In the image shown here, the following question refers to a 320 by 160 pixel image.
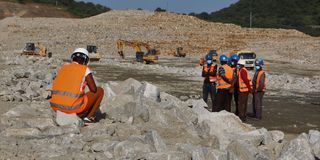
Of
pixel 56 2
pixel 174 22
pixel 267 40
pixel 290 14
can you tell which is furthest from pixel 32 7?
pixel 290 14

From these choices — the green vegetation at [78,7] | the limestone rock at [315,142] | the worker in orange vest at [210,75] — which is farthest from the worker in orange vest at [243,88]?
the green vegetation at [78,7]

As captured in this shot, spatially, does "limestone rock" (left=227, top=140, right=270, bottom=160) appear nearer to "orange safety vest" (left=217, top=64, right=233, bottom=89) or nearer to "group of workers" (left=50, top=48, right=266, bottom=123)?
"group of workers" (left=50, top=48, right=266, bottom=123)

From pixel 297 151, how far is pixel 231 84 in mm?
4434

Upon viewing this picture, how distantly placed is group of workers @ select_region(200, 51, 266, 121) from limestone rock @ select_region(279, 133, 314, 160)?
4209 mm

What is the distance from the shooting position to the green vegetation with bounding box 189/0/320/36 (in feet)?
302

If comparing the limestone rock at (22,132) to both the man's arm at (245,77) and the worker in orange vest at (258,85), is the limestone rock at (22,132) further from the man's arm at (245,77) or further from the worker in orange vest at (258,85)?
the worker in orange vest at (258,85)

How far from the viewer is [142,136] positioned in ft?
22.1

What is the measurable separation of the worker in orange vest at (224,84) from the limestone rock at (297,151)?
411 cm

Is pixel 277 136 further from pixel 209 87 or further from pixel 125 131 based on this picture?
pixel 209 87

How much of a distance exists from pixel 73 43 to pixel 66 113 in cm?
4784

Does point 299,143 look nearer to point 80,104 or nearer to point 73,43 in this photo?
point 80,104

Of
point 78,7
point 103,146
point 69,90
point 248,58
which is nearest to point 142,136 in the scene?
point 103,146

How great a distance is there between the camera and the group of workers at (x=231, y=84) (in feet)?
36.3

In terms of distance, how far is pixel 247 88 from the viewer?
38.1 feet
